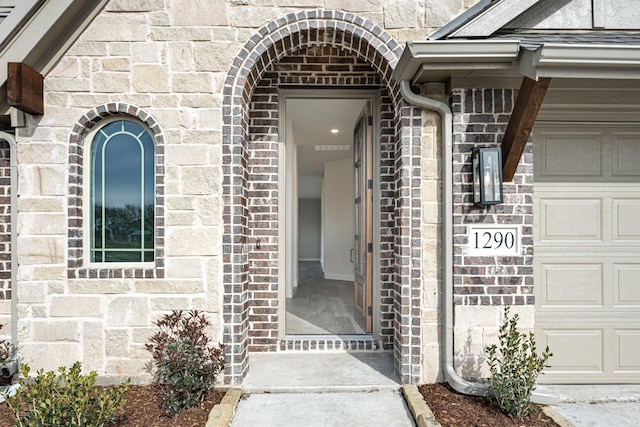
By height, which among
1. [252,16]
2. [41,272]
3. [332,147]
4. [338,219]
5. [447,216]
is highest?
[252,16]

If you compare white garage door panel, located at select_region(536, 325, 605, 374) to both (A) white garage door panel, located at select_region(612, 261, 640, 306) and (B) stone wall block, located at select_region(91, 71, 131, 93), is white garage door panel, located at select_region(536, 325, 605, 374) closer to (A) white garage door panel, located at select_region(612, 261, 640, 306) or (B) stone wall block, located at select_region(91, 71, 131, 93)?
(A) white garage door panel, located at select_region(612, 261, 640, 306)

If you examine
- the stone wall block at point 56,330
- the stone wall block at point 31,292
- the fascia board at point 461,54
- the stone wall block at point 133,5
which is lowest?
the stone wall block at point 56,330

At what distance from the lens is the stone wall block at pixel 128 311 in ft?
10.6

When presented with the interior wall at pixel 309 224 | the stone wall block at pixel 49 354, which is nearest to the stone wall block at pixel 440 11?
the stone wall block at pixel 49 354

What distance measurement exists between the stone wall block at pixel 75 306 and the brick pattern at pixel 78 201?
192 mm

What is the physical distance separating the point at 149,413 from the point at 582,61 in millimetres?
4019

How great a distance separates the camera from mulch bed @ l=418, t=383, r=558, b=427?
2.65m

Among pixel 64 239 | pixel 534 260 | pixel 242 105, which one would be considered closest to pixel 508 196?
pixel 534 260

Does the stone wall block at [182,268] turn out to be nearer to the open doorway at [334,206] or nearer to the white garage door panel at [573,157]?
the open doorway at [334,206]

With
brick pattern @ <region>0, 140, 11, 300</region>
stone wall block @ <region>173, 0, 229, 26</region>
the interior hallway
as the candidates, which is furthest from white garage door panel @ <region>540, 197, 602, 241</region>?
brick pattern @ <region>0, 140, 11, 300</region>

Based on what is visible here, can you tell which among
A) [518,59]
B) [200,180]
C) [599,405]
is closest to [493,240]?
[518,59]

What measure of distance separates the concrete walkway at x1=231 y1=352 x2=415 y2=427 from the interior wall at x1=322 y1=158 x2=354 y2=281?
196 inches

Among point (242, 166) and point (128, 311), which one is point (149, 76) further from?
point (128, 311)

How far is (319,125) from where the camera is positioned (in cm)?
602
